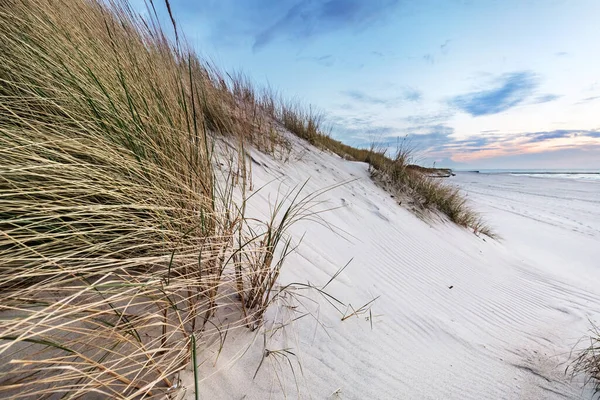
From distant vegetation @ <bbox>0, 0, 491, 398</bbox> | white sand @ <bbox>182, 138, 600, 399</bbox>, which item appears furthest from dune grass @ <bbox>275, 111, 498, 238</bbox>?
distant vegetation @ <bbox>0, 0, 491, 398</bbox>

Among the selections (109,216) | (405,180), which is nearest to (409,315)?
(109,216)

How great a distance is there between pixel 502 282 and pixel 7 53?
15.9ft

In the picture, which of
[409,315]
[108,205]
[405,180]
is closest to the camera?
[108,205]

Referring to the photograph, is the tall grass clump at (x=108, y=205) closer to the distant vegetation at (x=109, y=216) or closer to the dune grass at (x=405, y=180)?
the distant vegetation at (x=109, y=216)

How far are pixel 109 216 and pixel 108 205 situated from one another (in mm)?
208

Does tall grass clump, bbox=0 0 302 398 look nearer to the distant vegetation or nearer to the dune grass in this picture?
the distant vegetation

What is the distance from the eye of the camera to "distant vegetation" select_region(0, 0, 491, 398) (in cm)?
97

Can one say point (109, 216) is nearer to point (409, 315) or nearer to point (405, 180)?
point (409, 315)

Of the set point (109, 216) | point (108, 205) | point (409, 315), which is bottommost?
point (409, 315)

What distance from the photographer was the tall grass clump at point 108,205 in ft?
3.36

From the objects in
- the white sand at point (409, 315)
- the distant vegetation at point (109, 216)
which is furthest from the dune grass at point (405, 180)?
the distant vegetation at point (109, 216)

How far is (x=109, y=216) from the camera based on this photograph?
1344 mm

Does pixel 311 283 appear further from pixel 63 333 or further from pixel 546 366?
pixel 546 366

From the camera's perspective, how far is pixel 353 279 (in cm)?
231
